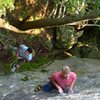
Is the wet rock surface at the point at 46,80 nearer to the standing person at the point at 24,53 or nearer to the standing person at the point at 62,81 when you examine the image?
the standing person at the point at 62,81

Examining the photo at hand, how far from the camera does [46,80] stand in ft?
46.8

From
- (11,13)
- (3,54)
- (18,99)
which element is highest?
(11,13)

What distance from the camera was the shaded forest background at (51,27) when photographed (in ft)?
49.5

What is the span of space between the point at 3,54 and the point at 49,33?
4.04 meters

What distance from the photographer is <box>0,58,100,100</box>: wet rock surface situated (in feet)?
40.1

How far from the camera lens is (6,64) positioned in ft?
49.4

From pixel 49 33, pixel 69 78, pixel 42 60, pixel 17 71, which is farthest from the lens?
pixel 49 33

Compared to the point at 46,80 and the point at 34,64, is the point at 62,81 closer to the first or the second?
the point at 46,80

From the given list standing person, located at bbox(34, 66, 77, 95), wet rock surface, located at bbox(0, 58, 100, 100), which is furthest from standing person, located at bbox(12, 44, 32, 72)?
standing person, located at bbox(34, 66, 77, 95)

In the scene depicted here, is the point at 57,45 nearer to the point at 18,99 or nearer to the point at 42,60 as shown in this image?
the point at 42,60

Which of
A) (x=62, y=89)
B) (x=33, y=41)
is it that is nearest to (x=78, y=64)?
(x=33, y=41)

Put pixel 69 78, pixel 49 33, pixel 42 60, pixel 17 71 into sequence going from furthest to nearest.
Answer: pixel 49 33 → pixel 42 60 → pixel 17 71 → pixel 69 78

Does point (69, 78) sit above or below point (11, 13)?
below

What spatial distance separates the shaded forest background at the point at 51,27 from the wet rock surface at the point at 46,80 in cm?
120
